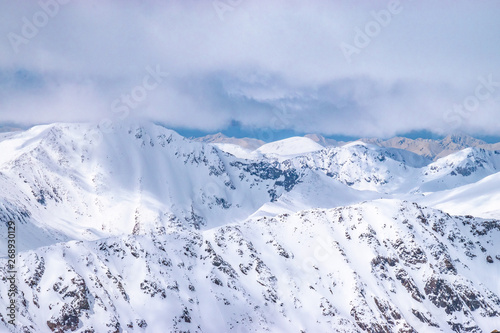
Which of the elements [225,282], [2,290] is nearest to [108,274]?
[2,290]

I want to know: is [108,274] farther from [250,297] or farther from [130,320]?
[250,297]

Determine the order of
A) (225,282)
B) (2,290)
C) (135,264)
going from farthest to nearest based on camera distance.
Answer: (225,282)
(135,264)
(2,290)

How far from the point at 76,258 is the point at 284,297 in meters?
89.5

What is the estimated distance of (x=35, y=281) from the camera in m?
156

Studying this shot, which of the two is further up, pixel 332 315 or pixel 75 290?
pixel 75 290

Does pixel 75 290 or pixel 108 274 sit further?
pixel 108 274

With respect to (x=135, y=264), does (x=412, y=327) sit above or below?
below

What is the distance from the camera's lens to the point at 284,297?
7849 inches

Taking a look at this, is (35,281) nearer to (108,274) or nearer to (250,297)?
(108,274)

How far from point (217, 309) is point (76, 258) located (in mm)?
58497

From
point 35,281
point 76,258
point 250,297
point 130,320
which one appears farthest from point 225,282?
point 35,281

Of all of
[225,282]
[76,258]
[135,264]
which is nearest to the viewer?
[76,258]

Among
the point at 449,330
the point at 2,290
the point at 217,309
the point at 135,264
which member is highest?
the point at 2,290

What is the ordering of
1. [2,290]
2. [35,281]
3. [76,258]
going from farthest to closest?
[76,258] → [35,281] → [2,290]
